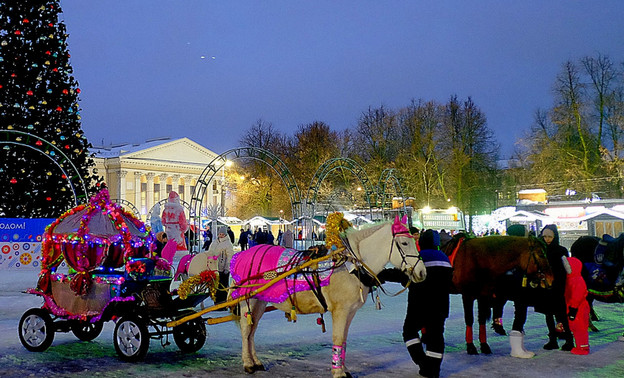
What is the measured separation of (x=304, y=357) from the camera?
7.98 meters

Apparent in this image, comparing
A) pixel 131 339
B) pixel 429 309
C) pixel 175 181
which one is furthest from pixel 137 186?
pixel 429 309

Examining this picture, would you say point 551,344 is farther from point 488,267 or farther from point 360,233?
point 360,233

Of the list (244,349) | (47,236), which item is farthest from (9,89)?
(244,349)

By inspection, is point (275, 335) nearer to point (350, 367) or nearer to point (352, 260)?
point (350, 367)

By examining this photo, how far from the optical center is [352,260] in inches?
265

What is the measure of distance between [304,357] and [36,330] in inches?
154

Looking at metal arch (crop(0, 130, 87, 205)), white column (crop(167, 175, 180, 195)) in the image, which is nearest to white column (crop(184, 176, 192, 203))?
white column (crop(167, 175, 180, 195))

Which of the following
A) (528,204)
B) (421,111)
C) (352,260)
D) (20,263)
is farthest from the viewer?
(421,111)

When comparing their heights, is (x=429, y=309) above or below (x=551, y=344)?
above

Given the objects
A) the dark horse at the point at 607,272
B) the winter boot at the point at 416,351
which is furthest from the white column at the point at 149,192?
the winter boot at the point at 416,351

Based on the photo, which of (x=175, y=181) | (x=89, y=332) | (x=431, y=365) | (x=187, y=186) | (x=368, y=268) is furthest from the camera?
(x=187, y=186)

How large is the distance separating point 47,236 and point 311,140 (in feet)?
150

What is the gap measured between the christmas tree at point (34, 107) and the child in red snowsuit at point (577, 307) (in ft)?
57.3

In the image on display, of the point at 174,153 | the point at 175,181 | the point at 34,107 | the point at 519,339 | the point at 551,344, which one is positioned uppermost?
the point at 174,153
